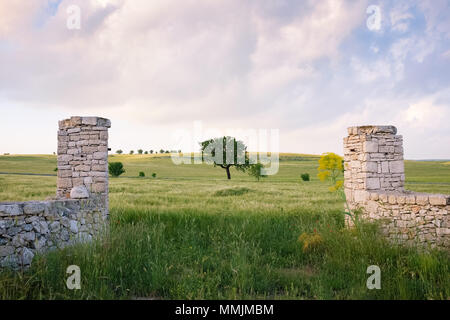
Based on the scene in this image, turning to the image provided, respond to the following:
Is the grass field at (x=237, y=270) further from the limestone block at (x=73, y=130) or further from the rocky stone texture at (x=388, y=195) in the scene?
the limestone block at (x=73, y=130)

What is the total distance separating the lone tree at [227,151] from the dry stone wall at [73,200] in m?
34.2

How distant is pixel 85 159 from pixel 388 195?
Answer: 7564 millimetres

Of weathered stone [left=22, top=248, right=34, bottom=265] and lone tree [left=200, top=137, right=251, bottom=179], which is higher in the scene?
lone tree [left=200, top=137, right=251, bottom=179]

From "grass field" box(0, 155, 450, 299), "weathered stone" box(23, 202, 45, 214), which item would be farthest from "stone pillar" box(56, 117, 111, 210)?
"weathered stone" box(23, 202, 45, 214)

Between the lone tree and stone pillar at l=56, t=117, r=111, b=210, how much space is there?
34.1 metres

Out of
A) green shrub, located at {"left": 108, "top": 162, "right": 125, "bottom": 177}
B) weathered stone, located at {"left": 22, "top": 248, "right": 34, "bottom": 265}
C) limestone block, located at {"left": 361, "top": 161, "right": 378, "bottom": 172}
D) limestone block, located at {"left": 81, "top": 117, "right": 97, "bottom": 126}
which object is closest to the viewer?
weathered stone, located at {"left": 22, "top": 248, "right": 34, "bottom": 265}

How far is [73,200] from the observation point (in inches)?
264

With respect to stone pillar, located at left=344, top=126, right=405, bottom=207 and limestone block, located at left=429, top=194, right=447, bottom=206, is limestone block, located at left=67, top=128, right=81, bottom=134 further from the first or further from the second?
limestone block, located at left=429, top=194, right=447, bottom=206

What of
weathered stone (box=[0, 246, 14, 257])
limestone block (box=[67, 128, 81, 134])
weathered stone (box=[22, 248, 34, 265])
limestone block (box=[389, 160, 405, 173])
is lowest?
weathered stone (box=[22, 248, 34, 265])

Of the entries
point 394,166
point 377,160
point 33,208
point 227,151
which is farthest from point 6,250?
point 227,151

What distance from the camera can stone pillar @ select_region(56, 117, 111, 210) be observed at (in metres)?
7.36

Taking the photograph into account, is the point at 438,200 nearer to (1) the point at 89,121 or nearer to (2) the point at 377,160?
(2) the point at 377,160

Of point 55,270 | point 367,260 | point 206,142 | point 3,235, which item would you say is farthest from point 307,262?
point 206,142

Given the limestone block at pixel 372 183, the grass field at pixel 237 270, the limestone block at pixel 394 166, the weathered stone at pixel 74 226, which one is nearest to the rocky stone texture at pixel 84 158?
the weathered stone at pixel 74 226
